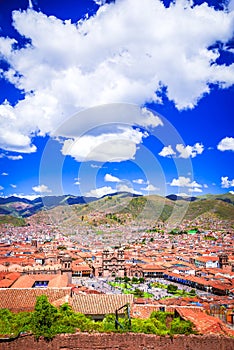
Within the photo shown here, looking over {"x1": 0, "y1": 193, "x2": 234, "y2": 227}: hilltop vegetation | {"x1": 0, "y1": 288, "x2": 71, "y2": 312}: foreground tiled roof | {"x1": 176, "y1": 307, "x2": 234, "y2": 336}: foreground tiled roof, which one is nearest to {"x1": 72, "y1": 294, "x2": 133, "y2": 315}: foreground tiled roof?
{"x1": 0, "y1": 288, "x2": 71, "y2": 312}: foreground tiled roof

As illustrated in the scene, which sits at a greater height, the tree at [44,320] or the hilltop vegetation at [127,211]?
the hilltop vegetation at [127,211]

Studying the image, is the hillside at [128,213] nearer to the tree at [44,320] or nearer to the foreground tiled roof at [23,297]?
the foreground tiled roof at [23,297]

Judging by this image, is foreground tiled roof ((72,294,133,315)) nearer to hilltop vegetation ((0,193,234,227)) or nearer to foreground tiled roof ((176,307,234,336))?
foreground tiled roof ((176,307,234,336))

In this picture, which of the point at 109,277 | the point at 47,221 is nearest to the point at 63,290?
the point at 109,277

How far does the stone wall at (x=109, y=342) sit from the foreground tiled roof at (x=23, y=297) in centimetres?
519

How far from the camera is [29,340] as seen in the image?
709 cm

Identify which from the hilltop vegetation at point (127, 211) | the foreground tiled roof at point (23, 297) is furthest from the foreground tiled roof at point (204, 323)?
the hilltop vegetation at point (127, 211)

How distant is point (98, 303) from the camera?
11898mm

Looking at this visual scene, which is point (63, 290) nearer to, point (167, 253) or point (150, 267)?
point (150, 267)

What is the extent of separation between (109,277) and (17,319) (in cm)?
2878

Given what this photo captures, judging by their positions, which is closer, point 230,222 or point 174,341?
point 174,341

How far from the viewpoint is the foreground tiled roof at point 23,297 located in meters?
12.1

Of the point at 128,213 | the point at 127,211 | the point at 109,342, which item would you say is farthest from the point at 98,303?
the point at 127,211

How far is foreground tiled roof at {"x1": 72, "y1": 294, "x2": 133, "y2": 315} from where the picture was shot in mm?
11470
